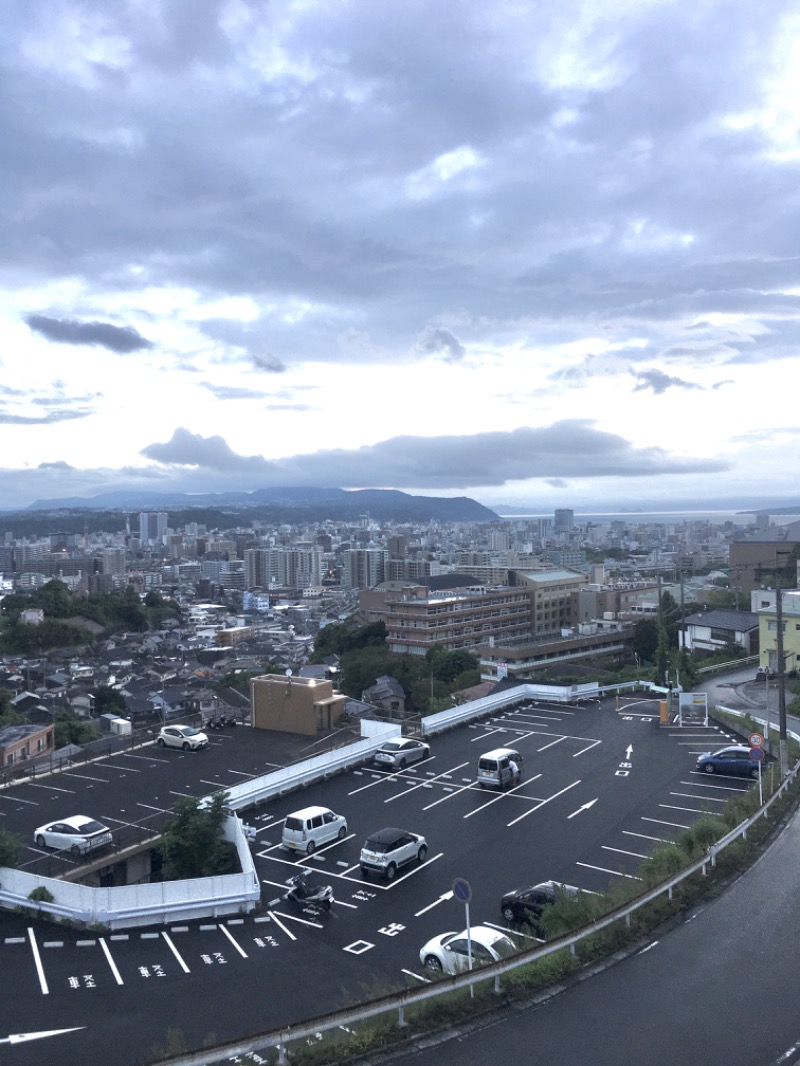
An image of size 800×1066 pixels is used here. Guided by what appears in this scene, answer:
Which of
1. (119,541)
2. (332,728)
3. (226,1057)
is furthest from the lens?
(119,541)

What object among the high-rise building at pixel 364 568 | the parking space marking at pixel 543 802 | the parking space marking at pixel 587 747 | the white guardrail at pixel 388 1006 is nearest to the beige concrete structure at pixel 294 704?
the parking space marking at pixel 587 747

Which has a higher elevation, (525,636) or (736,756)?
(736,756)

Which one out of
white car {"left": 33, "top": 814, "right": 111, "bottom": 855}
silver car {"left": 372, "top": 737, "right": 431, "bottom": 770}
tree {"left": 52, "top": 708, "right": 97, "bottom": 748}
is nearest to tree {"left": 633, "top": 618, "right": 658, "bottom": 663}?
tree {"left": 52, "top": 708, "right": 97, "bottom": 748}

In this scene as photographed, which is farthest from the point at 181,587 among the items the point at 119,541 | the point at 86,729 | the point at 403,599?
the point at 119,541

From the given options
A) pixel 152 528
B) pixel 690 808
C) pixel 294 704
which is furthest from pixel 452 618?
pixel 152 528

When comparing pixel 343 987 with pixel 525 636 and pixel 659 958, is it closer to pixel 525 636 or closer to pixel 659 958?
pixel 659 958

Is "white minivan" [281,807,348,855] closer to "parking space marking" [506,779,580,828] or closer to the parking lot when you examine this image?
the parking lot
